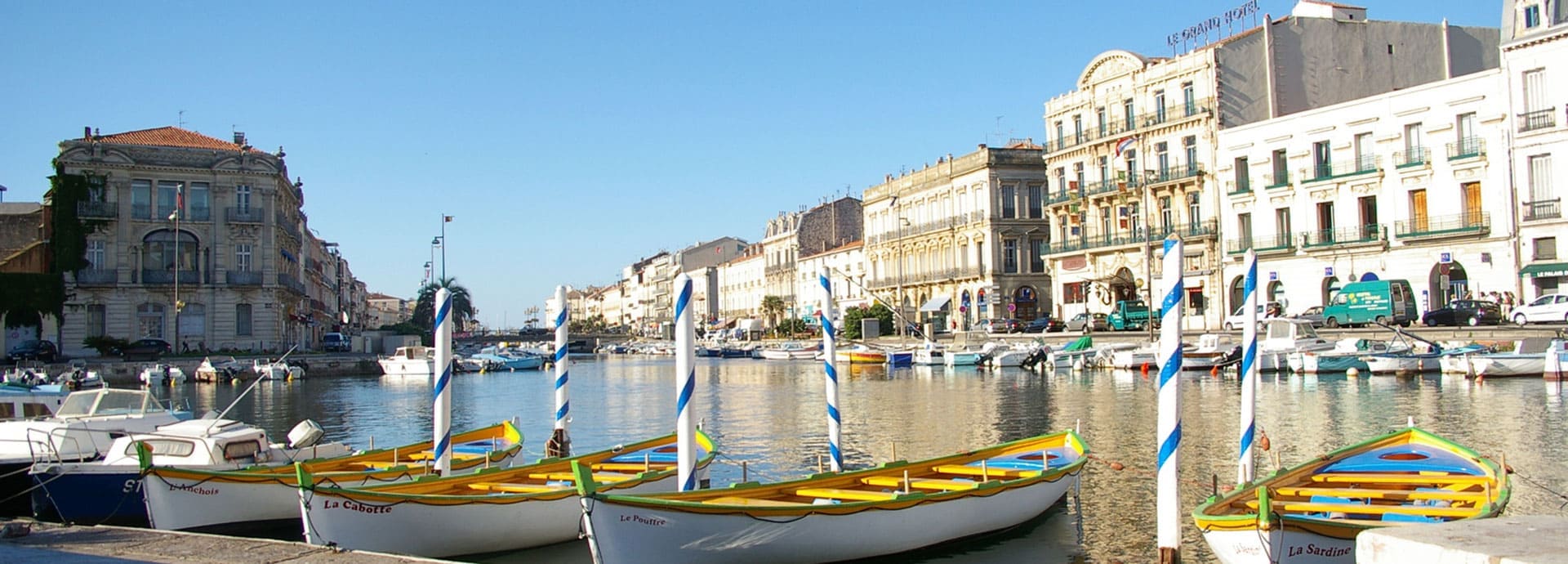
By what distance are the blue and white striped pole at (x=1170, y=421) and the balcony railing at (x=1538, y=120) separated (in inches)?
1538

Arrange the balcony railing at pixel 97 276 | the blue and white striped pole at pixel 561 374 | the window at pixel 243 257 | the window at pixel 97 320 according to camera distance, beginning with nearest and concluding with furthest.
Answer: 1. the blue and white striped pole at pixel 561 374
2. the balcony railing at pixel 97 276
3. the window at pixel 97 320
4. the window at pixel 243 257

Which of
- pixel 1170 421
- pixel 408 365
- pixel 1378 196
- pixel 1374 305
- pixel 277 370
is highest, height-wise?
pixel 1378 196

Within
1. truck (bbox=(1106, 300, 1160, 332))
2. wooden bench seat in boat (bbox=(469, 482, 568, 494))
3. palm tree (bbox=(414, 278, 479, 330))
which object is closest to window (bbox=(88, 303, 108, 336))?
palm tree (bbox=(414, 278, 479, 330))


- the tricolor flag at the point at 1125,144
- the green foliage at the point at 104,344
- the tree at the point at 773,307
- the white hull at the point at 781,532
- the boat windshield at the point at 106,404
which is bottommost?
the white hull at the point at 781,532

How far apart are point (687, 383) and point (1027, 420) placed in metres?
17.5

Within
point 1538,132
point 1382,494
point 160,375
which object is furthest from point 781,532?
point 160,375

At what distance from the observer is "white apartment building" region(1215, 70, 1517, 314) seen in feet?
139

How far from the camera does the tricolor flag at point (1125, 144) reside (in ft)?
189

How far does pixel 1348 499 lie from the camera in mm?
11172

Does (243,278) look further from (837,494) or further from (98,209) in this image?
(837,494)

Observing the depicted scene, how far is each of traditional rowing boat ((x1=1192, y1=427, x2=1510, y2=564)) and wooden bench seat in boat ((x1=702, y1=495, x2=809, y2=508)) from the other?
149 inches

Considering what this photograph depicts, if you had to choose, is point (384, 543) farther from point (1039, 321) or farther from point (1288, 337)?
point (1039, 321)

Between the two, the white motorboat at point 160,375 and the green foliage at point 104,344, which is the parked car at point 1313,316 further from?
the green foliage at point 104,344

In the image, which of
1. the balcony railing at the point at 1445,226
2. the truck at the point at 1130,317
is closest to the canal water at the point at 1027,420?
the truck at the point at 1130,317
